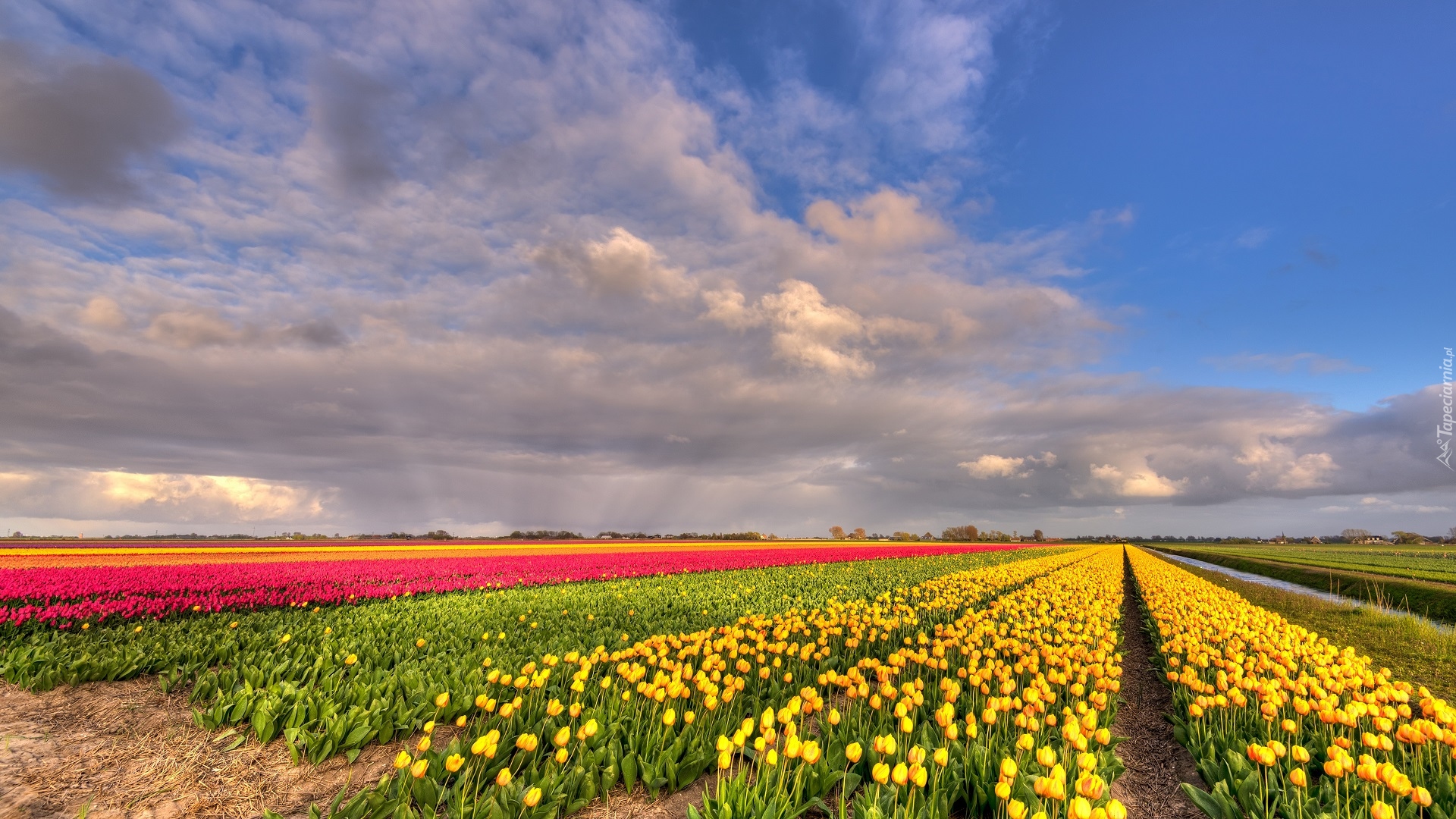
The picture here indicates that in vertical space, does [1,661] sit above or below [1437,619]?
above

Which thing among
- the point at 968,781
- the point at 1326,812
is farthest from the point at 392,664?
the point at 1326,812

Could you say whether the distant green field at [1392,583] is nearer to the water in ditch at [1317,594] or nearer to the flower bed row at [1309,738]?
the water in ditch at [1317,594]

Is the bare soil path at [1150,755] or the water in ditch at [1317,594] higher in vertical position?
the bare soil path at [1150,755]

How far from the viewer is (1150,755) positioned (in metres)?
6.82

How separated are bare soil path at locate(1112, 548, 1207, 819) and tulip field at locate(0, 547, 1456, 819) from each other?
274 mm

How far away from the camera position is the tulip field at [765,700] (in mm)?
4586

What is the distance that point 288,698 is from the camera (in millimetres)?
6789

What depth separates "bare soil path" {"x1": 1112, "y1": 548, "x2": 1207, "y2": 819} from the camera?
5562mm

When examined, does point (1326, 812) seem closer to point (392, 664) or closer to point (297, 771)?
point (297, 771)

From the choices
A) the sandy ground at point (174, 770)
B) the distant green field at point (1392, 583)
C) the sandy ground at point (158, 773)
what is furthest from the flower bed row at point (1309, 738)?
the distant green field at point (1392, 583)

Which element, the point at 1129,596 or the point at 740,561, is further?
the point at 740,561

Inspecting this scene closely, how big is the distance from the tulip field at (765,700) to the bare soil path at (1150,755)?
27cm

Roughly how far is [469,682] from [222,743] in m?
2.39

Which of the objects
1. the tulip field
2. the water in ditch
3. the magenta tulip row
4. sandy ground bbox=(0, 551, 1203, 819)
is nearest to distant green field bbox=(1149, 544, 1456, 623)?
the water in ditch
